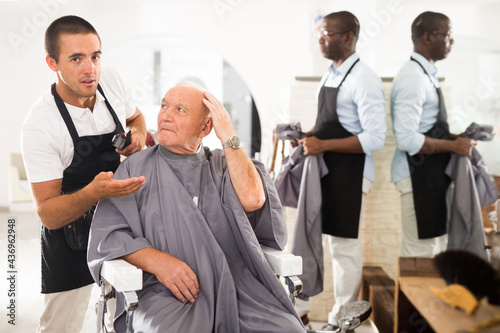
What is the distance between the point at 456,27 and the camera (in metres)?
3.70

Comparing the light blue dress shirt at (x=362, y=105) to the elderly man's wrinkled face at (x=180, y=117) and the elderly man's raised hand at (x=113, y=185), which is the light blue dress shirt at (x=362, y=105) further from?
the elderly man's raised hand at (x=113, y=185)

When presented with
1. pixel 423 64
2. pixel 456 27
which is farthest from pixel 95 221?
pixel 456 27

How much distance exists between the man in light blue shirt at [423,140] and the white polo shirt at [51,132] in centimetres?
173

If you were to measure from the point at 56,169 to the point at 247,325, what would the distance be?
1.00 meters


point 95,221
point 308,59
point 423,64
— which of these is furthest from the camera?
→ point 308,59

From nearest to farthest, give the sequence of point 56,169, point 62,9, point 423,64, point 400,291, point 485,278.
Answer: point 485,278
point 400,291
point 56,169
point 423,64
point 62,9

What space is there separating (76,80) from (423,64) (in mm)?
2056

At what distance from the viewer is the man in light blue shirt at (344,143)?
2.86m

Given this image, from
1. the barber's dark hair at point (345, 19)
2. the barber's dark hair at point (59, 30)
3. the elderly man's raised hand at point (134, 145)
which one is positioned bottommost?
the elderly man's raised hand at point (134, 145)

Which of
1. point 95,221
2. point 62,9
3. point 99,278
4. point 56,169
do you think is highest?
point 62,9

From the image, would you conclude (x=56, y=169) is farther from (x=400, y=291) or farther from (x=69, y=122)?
(x=400, y=291)

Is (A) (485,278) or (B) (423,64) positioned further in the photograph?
(B) (423,64)

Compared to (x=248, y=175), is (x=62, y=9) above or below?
above

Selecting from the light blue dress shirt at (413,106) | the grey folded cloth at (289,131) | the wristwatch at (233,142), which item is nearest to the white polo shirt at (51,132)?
the wristwatch at (233,142)
